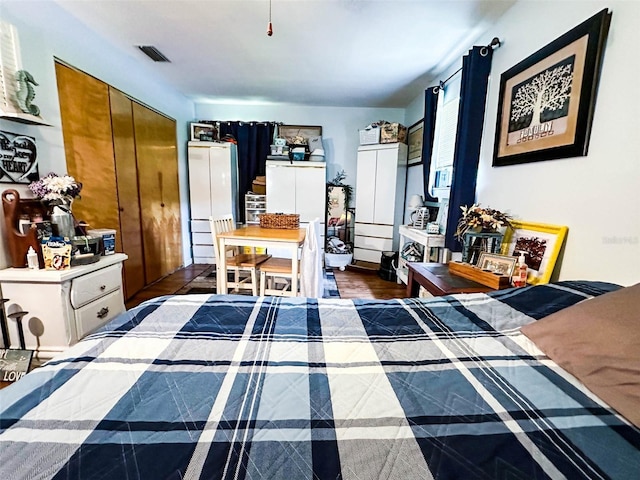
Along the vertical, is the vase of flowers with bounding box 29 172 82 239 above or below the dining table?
above

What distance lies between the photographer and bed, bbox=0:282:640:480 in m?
0.51

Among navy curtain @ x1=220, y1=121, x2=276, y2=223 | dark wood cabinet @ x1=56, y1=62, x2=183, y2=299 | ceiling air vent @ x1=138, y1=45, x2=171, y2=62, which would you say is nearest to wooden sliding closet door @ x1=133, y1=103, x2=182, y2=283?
dark wood cabinet @ x1=56, y1=62, x2=183, y2=299

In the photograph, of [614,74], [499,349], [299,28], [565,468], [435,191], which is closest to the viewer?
[565,468]

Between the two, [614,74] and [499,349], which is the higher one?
[614,74]

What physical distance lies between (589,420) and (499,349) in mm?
284

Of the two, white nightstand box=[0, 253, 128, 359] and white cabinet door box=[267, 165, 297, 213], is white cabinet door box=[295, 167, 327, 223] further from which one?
white nightstand box=[0, 253, 128, 359]

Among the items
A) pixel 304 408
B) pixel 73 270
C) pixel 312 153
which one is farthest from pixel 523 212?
pixel 312 153

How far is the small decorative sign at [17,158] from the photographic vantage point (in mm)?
1710

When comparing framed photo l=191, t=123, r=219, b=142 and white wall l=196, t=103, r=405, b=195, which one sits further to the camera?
white wall l=196, t=103, r=405, b=195

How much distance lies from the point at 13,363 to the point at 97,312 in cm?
45

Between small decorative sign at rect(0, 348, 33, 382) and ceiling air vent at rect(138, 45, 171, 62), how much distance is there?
2671 mm

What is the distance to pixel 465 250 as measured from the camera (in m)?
1.88

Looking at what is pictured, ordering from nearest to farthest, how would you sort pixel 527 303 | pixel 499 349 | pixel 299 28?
pixel 499 349 → pixel 527 303 → pixel 299 28

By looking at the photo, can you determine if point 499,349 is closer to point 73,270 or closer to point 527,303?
point 527,303
